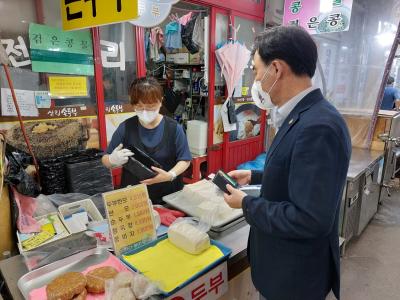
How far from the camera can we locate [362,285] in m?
2.68

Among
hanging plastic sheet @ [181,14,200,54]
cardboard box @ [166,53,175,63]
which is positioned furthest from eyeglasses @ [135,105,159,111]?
cardboard box @ [166,53,175,63]

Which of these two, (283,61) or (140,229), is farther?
(140,229)

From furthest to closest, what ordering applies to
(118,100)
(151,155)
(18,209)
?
(118,100) → (151,155) → (18,209)

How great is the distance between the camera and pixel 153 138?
2137 millimetres

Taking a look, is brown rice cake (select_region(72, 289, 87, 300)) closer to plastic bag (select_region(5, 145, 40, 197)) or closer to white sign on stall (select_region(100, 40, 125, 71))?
plastic bag (select_region(5, 145, 40, 197))

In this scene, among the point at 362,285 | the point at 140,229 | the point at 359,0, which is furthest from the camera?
the point at 359,0

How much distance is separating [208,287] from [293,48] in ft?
3.26

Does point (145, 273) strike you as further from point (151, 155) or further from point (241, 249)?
point (151, 155)

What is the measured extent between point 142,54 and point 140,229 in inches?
100

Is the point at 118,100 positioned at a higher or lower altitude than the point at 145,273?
higher

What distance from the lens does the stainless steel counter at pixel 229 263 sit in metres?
1.17

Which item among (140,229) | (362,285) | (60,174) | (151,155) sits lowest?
(362,285)

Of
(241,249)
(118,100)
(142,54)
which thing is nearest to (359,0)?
(142,54)

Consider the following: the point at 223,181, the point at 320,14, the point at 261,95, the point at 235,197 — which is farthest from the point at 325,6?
the point at 235,197
